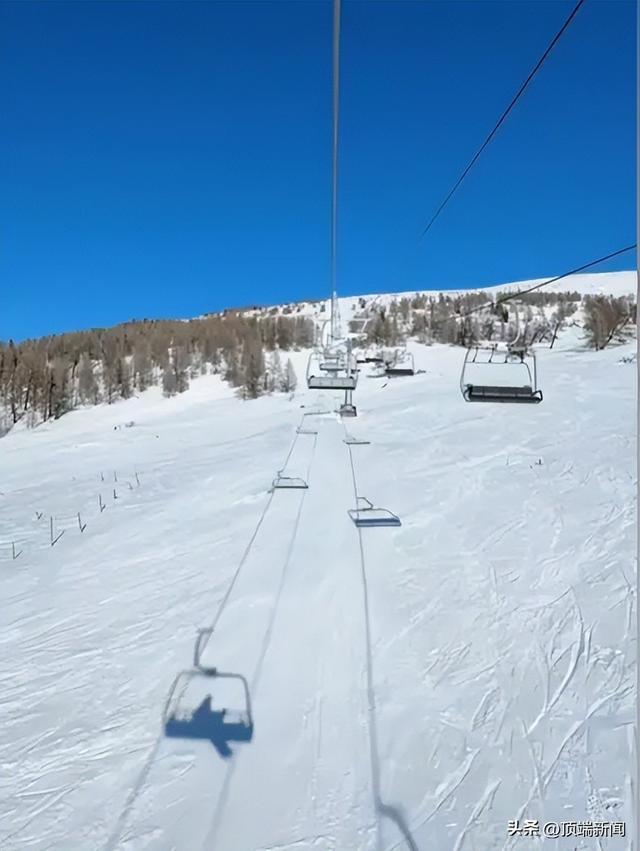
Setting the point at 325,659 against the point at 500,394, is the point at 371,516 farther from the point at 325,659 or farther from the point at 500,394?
the point at 325,659

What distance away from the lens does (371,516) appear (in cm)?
1338

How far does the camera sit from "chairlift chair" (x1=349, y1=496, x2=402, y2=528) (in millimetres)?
12883

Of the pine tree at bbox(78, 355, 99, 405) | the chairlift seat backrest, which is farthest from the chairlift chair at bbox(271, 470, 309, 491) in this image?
the pine tree at bbox(78, 355, 99, 405)

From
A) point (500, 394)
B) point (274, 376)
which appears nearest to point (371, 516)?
point (500, 394)

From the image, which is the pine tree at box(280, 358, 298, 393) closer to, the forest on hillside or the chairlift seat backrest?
the forest on hillside

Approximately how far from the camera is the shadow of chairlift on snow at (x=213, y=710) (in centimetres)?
659

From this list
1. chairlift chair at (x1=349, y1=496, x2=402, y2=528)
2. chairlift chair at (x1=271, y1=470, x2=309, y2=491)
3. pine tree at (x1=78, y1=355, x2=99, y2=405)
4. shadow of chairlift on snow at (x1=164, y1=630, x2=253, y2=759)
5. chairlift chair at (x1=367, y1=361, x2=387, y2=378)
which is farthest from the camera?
pine tree at (x1=78, y1=355, x2=99, y2=405)

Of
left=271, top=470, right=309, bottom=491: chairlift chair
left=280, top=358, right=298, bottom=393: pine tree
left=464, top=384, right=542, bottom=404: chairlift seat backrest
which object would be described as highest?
left=280, top=358, right=298, bottom=393: pine tree

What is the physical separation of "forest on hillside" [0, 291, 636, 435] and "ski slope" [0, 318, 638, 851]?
67.5ft

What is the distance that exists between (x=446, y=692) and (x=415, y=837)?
214 cm

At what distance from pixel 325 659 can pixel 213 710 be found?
1558 millimetres

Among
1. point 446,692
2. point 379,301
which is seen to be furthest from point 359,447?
point 379,301

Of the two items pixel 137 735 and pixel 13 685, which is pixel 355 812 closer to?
pixel 137 735

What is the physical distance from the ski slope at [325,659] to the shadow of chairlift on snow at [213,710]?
1.0 inches
